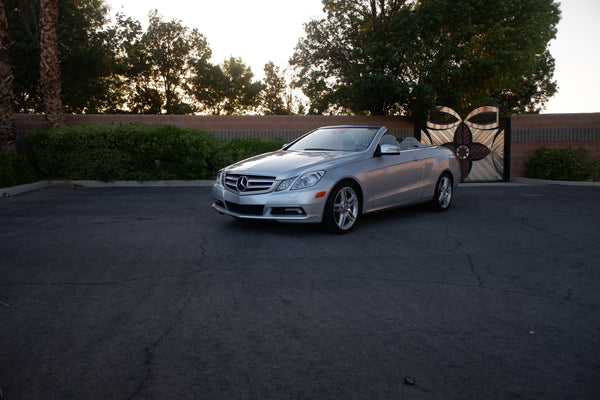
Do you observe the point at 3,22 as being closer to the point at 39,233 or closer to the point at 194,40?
the point at 39,233

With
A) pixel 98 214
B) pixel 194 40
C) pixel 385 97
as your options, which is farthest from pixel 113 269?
pixel 194 40

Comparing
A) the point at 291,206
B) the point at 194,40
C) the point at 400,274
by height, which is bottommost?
the point at 400,274

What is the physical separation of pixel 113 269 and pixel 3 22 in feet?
40.9

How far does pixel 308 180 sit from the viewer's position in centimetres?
722

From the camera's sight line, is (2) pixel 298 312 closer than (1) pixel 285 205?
Yes

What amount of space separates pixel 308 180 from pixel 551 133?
13.8 m

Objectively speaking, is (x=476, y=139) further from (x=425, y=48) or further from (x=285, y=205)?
(x=285, y=205)

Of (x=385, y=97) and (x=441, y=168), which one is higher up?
(x=385, y=97)

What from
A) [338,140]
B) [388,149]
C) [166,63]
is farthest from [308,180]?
[166,63]

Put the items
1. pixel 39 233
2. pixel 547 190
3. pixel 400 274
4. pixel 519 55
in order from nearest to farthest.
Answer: pixel 400 274
pixel 39 233
pixel 547 190
pixel 519 55

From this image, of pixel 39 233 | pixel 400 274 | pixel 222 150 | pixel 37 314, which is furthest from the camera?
pixel 222 150

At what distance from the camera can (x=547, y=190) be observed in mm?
14523

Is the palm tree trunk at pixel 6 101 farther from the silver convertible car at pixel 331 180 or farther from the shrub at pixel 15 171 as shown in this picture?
the silver convertible car at pixel 331 180

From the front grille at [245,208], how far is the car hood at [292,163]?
0.49 metres
